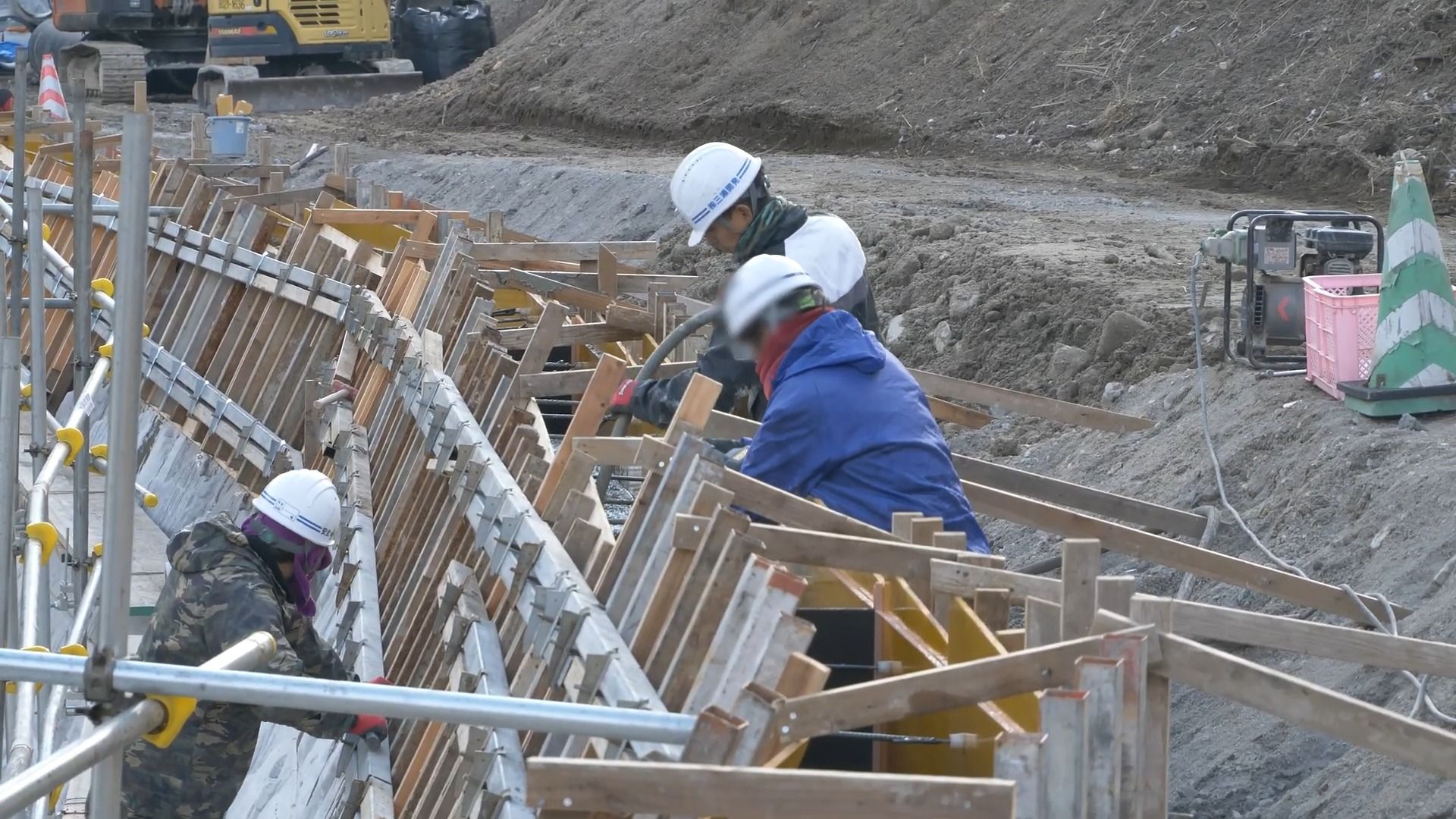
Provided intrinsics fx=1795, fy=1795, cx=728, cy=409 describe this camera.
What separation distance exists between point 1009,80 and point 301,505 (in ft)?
52.2

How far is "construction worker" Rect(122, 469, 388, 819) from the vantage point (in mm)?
5742

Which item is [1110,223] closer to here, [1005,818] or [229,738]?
[229,738]

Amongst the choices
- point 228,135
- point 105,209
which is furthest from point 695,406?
point 228,135

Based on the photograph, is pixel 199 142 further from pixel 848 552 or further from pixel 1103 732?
pixel 1103 732

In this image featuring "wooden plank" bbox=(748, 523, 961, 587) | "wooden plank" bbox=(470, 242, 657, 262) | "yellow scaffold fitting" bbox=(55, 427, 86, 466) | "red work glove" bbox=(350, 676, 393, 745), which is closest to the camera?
"wooden plank" bbox=(748, 523, 961, 587)

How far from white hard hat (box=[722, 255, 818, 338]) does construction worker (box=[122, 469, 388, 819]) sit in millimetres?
1580

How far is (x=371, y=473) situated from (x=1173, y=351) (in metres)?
4.30

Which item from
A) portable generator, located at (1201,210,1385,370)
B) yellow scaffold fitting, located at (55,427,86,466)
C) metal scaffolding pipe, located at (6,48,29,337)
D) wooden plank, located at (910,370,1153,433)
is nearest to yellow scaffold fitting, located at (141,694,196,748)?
yellow scaffold fitting, located at (55,427,86,466)

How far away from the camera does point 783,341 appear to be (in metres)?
5.66

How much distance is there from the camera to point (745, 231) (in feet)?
22.6

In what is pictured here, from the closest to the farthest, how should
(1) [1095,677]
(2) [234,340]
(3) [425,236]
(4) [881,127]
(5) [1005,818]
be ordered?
1. (5) [1005,818]
2. (1) [1095,677]
3. (3) [425,236]
4. (2) [234,340]
5. (4) [881,127]

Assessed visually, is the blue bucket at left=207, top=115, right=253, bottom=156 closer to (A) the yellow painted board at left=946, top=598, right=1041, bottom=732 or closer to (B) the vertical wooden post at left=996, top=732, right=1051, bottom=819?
(A) the yellow painted board at left=946, top=598, right=1041, bottom=732

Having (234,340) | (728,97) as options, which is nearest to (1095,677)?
(234,340)

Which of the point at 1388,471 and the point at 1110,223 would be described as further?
the point at 1110,223
